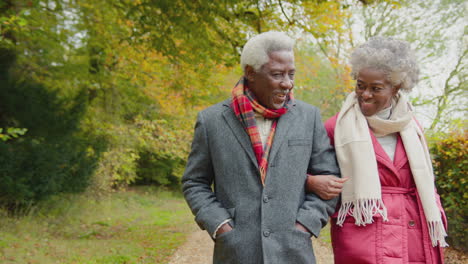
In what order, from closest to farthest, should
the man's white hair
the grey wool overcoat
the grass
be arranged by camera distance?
1. the grey wool overcoat
2. the man's white hair
3. the grass

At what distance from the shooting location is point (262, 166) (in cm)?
235

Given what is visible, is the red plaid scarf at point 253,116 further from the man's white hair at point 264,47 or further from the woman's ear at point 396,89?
the woman's ear at point 396,89

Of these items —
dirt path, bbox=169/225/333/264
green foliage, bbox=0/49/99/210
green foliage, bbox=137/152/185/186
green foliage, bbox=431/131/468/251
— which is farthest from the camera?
green foliage, bbox=137/152/185/186

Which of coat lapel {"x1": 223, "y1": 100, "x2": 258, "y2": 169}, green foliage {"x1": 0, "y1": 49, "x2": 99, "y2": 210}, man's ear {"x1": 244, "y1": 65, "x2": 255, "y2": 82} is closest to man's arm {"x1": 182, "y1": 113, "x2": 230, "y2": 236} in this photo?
coat lapel {"x1": 223, "y1": 100, "x2": 258, "y2": 169}

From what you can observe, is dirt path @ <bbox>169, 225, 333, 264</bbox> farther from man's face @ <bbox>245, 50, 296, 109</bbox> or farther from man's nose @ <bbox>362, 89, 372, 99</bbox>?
man's face @ <bbox>245, 50, 296, 109</bbox>

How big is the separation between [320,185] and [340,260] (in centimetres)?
50

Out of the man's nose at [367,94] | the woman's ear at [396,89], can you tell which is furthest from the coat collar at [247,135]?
the woman's ear at [396,89]

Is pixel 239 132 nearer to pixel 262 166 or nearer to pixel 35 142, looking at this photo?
pixel 262 166

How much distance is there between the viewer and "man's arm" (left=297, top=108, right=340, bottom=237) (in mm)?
2311

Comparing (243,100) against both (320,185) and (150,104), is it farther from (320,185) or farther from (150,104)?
(150,104)

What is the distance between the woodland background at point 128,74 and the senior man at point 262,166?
2.81 metres

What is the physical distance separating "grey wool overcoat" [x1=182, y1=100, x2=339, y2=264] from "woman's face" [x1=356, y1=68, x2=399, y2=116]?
314mm

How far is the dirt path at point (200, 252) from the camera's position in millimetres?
7216

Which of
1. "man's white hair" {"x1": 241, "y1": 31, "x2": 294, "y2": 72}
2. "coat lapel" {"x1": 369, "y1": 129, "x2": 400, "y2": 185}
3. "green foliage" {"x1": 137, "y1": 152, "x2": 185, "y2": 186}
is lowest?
"green foliage" {"x1": 137, "y1": 152, "x2": 185, "y2": 186}
